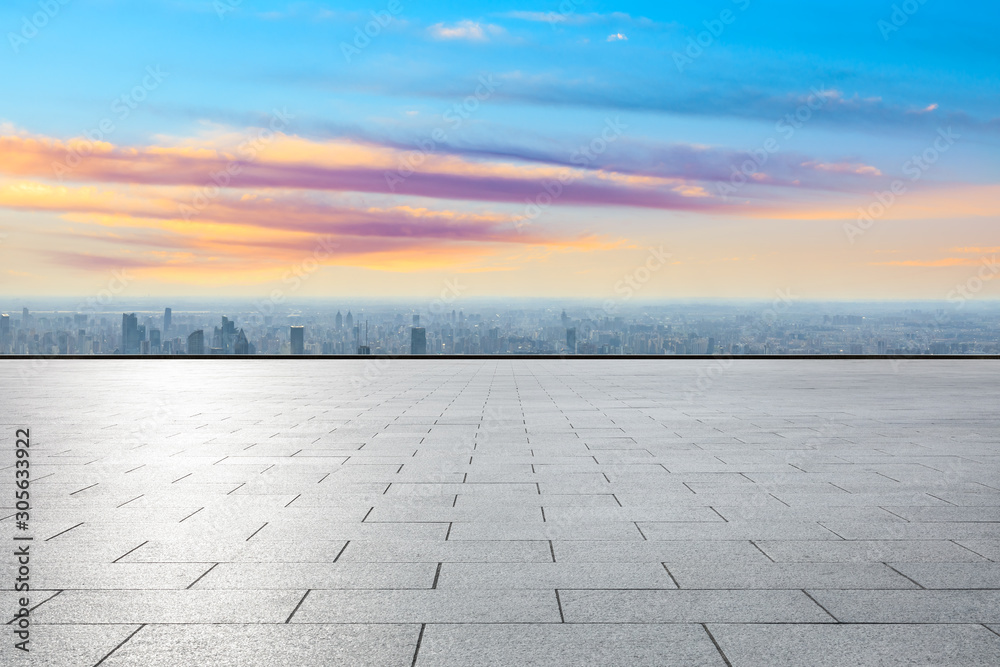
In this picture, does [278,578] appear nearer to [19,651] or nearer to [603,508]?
[19,651]

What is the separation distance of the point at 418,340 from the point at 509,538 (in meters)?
29.3

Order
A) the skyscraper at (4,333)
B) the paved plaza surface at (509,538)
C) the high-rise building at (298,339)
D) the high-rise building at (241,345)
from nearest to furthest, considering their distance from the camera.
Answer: the paved plaza surface at (509,538) < the skyscraper at (4,333) < the high-rise building at (241,345) < the high-rise building at (298,339)

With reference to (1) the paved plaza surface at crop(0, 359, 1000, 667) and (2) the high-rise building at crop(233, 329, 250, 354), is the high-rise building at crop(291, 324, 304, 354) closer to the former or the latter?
(2) the high-rise building at crop(233, 329, 250, 354)

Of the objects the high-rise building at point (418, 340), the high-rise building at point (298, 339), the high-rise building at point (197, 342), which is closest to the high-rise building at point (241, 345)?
the high-rise building at point (197, 342)

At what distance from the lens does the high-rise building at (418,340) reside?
33.6 meters

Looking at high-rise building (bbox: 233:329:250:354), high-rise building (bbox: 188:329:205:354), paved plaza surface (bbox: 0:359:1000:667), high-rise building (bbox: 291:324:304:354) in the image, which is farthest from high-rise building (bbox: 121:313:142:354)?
paved plaza surface (bbox: 0:359:1000:667)

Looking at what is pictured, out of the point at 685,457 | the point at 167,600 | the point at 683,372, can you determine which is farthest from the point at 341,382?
the point at 167,600

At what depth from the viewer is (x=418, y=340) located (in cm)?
3506

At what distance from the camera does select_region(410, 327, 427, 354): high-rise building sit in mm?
33581

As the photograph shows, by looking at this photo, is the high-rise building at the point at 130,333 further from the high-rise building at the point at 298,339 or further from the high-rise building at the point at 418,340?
the high-rise building at the point at 418,340

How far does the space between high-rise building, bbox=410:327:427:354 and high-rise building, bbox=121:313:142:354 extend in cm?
1198

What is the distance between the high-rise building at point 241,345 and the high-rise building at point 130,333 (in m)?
4.11

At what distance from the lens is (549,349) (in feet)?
113

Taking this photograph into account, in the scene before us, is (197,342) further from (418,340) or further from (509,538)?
(509,538)
